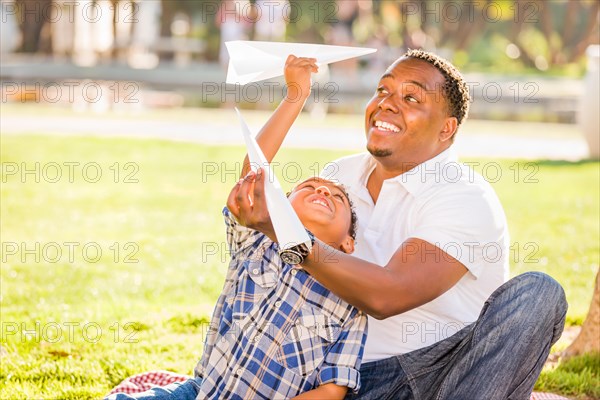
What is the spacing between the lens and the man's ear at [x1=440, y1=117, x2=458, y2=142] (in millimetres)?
3410

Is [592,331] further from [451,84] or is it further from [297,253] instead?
[297,253]

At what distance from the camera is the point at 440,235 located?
2971mm

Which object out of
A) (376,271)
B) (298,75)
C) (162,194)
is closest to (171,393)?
(376,271)

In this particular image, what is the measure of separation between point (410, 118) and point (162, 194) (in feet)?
19.3

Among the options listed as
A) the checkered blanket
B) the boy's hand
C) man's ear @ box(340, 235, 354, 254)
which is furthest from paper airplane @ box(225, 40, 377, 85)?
the checkered blanket

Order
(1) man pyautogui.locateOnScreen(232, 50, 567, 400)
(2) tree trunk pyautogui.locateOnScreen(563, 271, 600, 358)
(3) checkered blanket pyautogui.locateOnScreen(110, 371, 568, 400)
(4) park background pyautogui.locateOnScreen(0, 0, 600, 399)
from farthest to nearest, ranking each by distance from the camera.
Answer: (4) park background pyautogui.locateOnScreen(0, 0, 600, 399)
(2) tree trunk pyautogui.locateOnScreen(563, 271, 600, 358)
(3) checkered blanket pyautogui.locateOnScreen(110, 371, 568, 400)
(1) man pyautogui.locateOnScreen(232, 50, 567, 400)

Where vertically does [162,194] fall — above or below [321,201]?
below

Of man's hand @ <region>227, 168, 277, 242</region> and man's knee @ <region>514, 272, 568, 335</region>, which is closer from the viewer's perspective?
man's hand @ <region>227, 168, 277, 242</region>

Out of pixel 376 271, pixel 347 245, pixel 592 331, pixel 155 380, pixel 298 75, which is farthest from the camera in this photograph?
pixel 592 331

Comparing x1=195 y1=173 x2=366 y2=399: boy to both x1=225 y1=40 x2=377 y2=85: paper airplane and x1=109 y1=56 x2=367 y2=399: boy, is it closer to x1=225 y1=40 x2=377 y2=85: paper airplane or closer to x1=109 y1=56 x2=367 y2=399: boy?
Result: x1=109 y1=56 x2=367 y2=399: boy

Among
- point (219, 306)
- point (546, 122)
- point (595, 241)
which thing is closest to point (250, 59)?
point (219, 306)

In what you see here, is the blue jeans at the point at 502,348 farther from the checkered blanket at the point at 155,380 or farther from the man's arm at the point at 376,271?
the checkered blanket at the point at 155,380

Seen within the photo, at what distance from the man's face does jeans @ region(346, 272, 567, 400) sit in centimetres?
64

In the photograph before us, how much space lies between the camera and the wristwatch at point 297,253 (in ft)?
8.37
